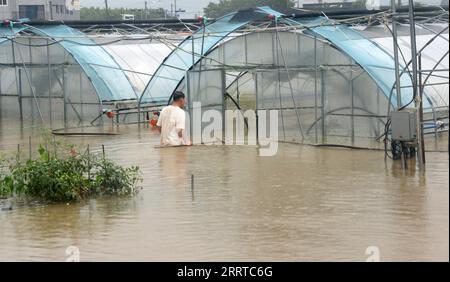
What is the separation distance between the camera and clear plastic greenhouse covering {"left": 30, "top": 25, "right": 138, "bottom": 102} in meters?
25.9

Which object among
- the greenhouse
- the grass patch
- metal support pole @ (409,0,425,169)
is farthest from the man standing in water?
metal support pole @ (409,0,425,169)

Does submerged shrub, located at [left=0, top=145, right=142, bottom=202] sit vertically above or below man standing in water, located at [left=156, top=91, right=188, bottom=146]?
below

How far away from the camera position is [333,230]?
9.97 metres

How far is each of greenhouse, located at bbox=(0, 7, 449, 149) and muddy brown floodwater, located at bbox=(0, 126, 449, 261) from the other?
2613 millimetres

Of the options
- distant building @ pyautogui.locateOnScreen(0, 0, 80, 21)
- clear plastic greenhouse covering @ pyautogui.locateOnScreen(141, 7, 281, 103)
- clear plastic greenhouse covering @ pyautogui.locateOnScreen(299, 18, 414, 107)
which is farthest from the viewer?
distant building @ pyautogui.locateOnScreen(0, 0, 80, 21)

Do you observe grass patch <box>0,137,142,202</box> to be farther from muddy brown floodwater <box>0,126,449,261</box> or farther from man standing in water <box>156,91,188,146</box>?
man standing in water <box>156,91,188,146</box>

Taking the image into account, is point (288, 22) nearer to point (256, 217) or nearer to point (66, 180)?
point (66, 180)

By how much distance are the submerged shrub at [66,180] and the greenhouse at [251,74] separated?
5.60m

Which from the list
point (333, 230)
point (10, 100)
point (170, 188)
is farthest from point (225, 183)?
point (10, 100)

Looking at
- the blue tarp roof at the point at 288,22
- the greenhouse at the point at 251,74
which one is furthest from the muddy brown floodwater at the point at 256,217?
the blue tarp roof at the point at 288,22

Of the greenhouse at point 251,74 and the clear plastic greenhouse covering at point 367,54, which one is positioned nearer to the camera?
the clear plastic greenhouse covering at point 367,54

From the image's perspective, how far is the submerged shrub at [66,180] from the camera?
12.2m

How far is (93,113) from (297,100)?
7842 millimetres

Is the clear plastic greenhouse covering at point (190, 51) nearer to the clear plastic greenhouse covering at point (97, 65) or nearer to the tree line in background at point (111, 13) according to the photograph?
the clear plastic greenhouse covering at point (97, 65)
